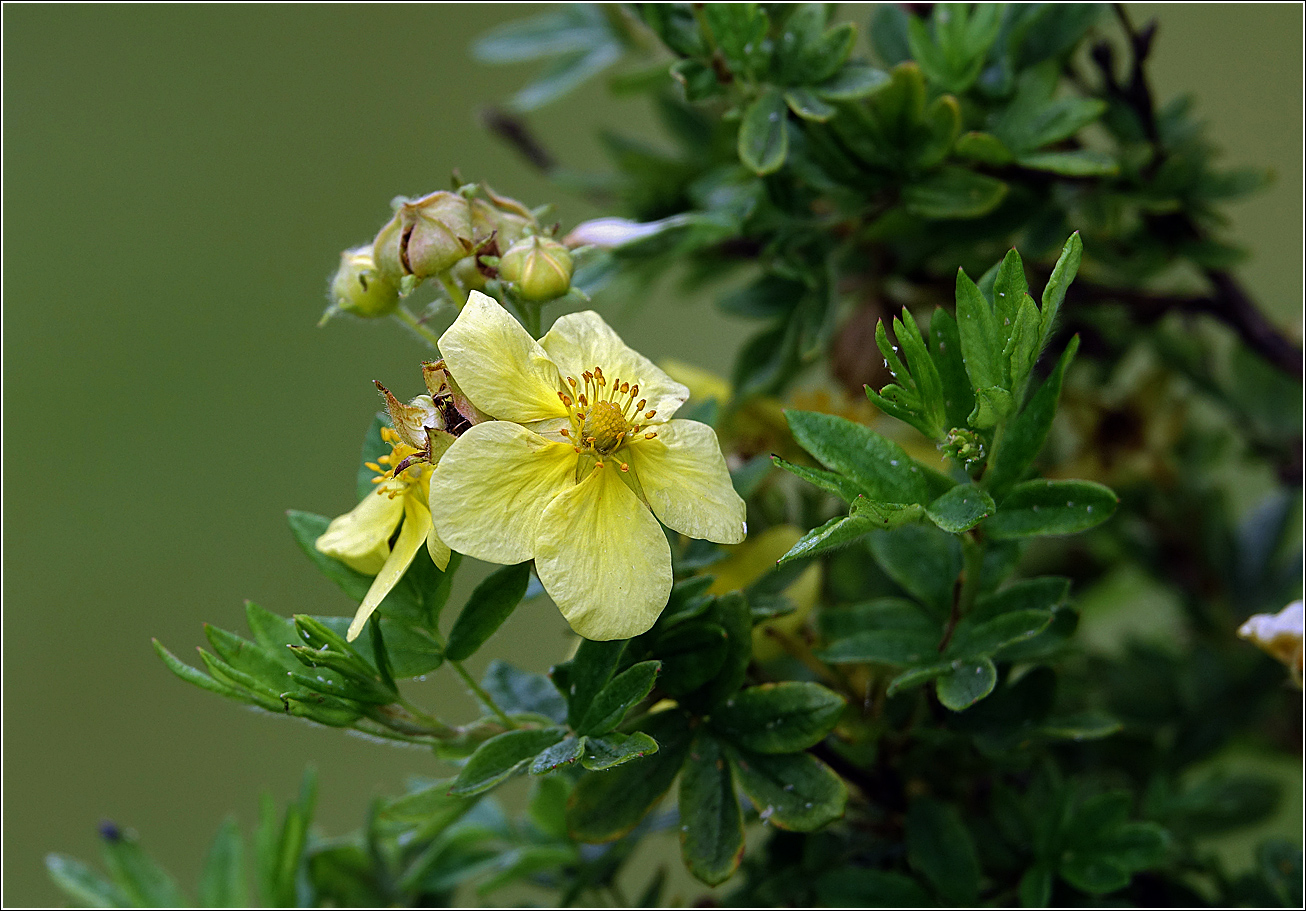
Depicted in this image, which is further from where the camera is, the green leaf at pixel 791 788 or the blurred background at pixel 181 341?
the blurred background at pixel 181 341

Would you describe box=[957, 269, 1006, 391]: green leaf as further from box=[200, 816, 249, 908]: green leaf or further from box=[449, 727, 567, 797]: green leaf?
box=[200, 816, 249, 908]: green leaf

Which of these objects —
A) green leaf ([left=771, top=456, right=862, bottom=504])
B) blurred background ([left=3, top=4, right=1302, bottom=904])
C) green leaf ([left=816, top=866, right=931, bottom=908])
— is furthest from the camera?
blurred background ([left=3, top=4, right=1302, bottom=904])

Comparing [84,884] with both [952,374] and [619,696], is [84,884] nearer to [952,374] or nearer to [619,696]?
[619,696]

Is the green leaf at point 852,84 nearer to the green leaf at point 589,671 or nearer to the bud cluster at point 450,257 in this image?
the bud cluster at point 450,257

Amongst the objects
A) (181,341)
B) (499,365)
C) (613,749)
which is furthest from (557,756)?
(181,341)

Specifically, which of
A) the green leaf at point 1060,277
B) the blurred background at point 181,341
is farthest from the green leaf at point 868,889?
the blurred background at point 181,341

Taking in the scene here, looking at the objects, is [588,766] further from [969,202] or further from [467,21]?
[467,21]

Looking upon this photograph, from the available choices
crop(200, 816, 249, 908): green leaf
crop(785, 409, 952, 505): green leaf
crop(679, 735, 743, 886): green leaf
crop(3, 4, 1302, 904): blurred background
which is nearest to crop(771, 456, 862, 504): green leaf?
crop(785, 409, 952, 505): green leaf
